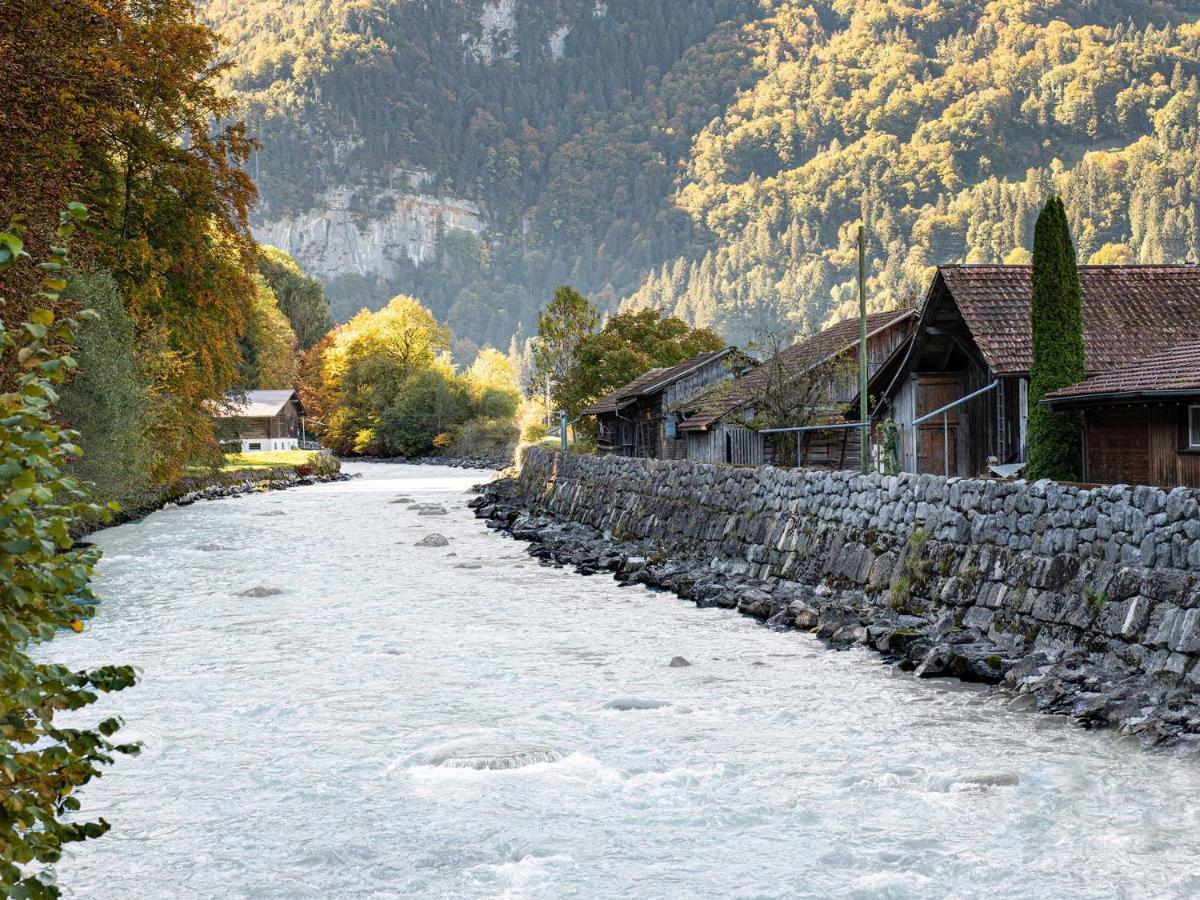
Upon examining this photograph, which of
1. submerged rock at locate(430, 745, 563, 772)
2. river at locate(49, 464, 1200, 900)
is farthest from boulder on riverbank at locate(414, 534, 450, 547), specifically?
submerged rock at locate(430, 745, 563, 772)

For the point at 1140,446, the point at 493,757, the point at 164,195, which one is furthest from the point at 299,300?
the point at 493,757

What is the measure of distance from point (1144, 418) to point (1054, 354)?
2114 millimetres

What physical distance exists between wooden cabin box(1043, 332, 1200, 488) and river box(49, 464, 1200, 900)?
6.46 meters

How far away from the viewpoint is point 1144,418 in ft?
63.8

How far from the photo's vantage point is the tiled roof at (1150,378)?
60.0 ft

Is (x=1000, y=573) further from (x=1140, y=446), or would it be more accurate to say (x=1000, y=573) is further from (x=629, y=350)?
(x=629, y=350)

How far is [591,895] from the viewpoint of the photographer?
27.0ft

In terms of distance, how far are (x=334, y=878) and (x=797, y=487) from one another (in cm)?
1559

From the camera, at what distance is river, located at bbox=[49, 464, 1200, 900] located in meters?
8.59

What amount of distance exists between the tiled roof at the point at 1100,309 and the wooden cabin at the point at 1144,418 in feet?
6.74

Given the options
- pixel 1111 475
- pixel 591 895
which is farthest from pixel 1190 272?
pixel 591 895

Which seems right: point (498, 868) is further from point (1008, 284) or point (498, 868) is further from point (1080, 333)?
point (1008, 284)

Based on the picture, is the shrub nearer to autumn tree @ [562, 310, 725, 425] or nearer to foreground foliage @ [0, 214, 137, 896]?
foreground foliage @ [0, 214, 137, 896]

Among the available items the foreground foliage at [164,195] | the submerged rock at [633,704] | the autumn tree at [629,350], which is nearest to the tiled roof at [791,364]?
the foreground foliage at [164,195]
